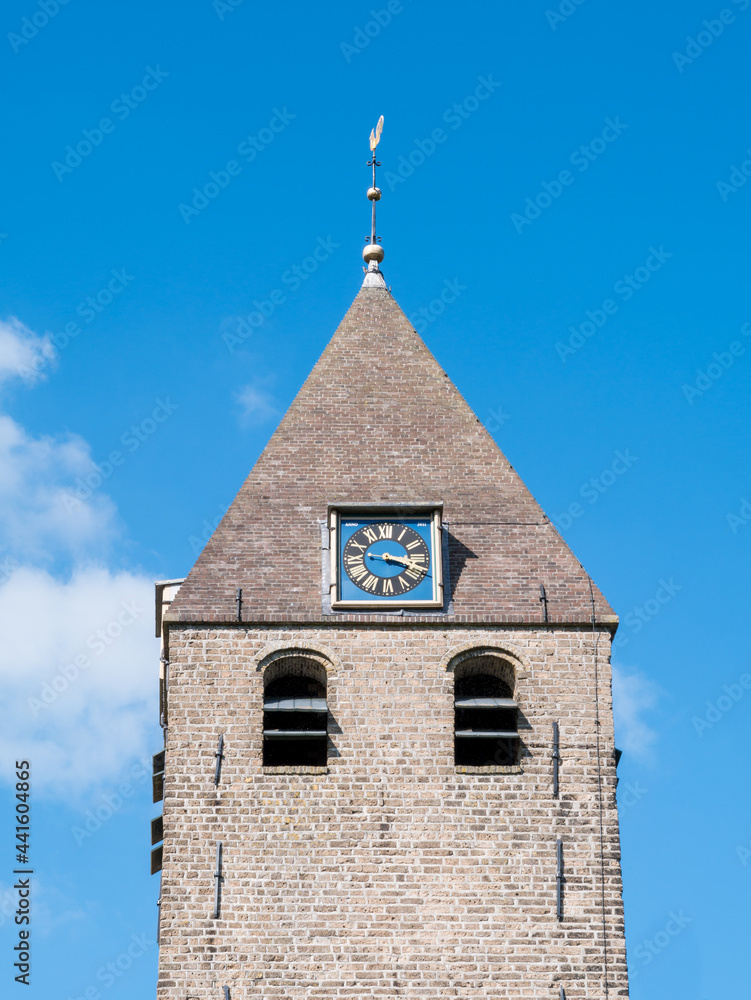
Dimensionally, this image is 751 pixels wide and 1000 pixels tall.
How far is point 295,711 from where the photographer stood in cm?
3155

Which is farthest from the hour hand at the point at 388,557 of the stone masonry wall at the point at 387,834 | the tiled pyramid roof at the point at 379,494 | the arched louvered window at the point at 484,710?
the arched louvered window at the point at 484,710

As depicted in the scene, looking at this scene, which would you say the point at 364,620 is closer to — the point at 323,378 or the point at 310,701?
the point at 310,701

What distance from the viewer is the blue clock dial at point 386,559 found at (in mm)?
32406

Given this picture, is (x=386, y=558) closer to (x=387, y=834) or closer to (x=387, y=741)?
(x=387, y=741)

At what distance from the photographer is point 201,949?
29484 millimetres

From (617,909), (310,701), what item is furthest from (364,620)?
(617,909)

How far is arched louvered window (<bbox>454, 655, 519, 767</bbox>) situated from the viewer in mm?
31781

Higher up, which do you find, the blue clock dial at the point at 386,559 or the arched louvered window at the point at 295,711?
the blue clock dial at the point at 386,559

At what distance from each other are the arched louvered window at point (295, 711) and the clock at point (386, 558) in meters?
1.10

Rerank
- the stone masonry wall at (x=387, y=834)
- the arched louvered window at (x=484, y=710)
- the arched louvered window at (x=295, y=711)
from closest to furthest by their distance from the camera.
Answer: the stone masonry wall at (x=387, y=834)
the arched louvered window at (x=295, y=711)
the arched louvered window at (x=484, y=710)

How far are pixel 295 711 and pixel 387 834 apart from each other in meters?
2.30

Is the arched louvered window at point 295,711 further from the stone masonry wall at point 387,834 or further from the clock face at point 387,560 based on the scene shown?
the clock face at point 387,560

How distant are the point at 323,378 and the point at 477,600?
527cm

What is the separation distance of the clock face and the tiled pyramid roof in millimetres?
356
